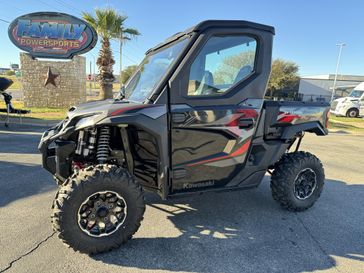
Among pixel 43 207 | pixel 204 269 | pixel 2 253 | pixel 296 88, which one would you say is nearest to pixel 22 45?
pixel 43 207

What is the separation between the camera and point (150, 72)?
10.6 ft

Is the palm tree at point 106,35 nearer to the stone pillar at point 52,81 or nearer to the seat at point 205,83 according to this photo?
the stone pillar at point 52,81

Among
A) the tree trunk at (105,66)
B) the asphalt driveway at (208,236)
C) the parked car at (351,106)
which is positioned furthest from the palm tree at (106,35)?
the parked car at (351,106)

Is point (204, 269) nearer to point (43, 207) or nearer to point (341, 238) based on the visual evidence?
point (341, 238)

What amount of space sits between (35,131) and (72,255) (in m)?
8.31

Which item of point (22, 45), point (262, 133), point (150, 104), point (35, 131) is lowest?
point (35, 131)

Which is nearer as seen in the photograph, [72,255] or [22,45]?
[72,255]

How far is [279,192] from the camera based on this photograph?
352cm

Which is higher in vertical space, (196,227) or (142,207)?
(142,207)

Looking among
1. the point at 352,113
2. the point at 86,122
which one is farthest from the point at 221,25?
the point at 352,113

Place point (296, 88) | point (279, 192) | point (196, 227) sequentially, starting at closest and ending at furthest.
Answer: point (196, 227)
point (279, 192)
point (296, 88)

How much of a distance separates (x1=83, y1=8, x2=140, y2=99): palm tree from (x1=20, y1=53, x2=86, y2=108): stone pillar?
5.72 feet

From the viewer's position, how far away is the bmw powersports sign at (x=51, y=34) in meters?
14.7

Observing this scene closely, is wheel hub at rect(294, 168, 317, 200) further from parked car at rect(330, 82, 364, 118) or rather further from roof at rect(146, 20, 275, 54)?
parked car at rect(330, 82, 364, 118)
